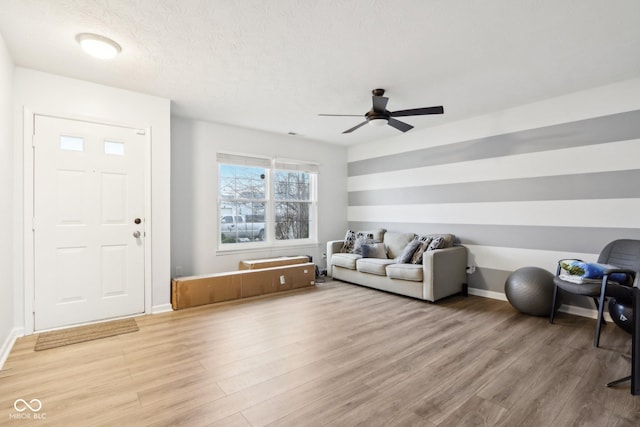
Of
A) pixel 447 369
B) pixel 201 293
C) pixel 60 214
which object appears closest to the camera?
pixel 447 369

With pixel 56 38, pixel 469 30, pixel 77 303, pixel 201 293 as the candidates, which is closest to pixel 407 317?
pixel 201 293

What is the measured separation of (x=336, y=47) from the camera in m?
2.71

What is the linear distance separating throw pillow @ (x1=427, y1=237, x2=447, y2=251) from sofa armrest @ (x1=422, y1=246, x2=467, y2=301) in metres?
0.11

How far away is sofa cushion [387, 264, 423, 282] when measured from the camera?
417cm

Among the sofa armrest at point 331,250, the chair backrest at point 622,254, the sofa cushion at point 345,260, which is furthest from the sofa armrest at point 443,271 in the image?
the sofa armrest at point 331,250

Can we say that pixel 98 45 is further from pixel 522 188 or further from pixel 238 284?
pixel 522 188

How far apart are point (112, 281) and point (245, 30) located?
121 inches

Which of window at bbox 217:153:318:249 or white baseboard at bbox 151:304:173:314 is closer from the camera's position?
white baseboard at bbox 151:304:173:314

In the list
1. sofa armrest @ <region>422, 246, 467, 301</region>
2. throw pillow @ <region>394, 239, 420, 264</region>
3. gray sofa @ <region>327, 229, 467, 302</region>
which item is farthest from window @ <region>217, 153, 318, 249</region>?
sofa armrest @ <region>422, 246, 467, 301</region>

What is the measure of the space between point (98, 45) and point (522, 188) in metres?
4.97

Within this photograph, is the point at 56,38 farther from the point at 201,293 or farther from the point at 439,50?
the point at 439,50

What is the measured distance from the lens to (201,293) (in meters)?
4.05

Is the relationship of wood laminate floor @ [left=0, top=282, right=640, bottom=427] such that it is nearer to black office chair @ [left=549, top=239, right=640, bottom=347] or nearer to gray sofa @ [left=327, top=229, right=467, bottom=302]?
black office chair @ [left=549, top=239, right=640, bottom=347]

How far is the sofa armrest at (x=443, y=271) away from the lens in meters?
4.07
